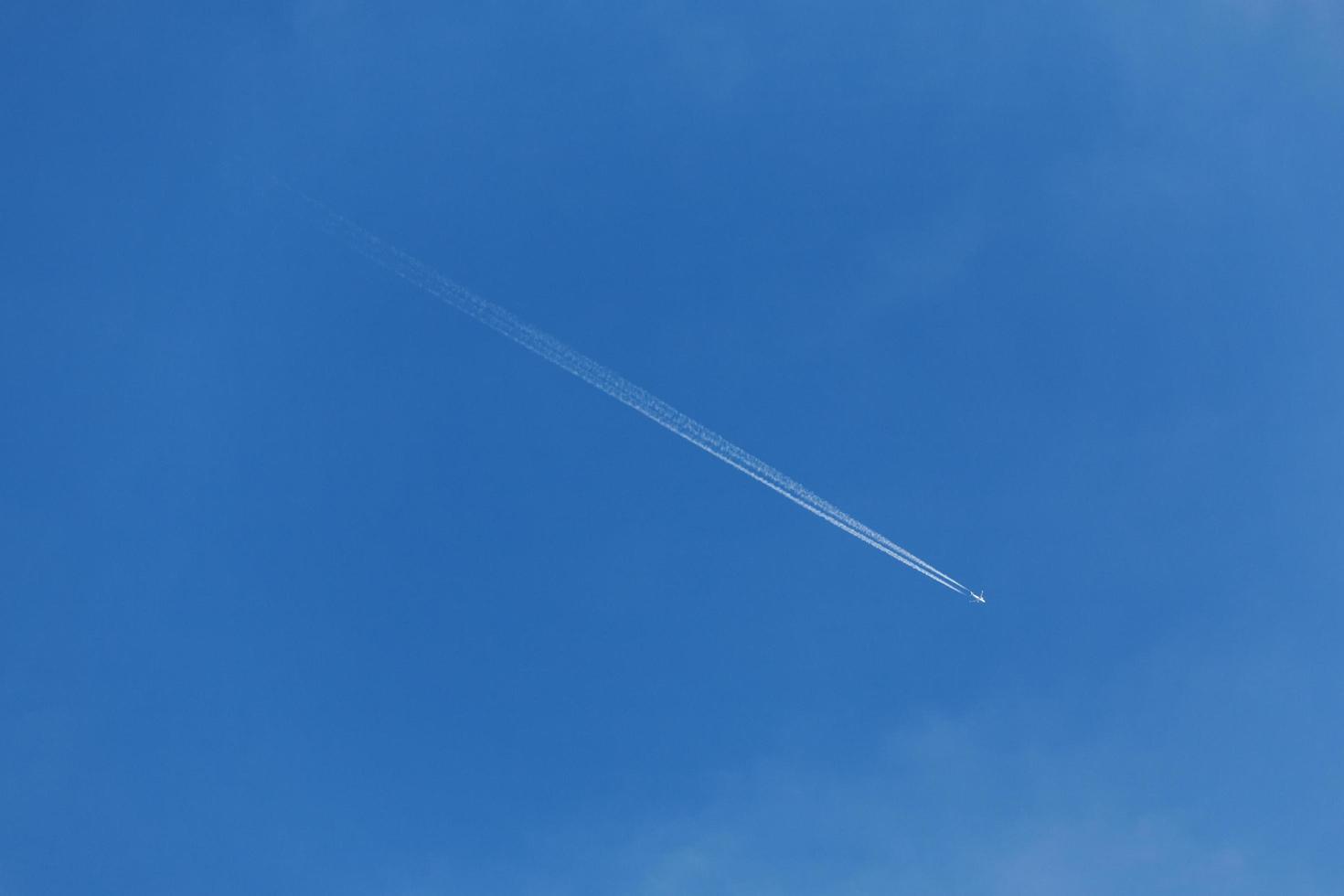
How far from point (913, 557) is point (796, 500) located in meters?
10.8

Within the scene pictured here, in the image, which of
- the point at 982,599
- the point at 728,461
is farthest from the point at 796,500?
the point at 982,599

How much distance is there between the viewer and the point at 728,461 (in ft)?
226

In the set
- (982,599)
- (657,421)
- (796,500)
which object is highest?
(657,421)

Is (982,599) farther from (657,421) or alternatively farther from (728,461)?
(657,421)

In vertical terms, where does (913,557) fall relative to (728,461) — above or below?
below

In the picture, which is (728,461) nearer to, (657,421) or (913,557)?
(657,421)

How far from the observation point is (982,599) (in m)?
67.1

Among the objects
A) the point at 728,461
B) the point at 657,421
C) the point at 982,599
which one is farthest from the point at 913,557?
the point at 657,421

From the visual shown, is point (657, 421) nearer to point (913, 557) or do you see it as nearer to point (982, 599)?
point (913, 557)

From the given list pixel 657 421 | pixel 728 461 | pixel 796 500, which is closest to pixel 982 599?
pixel 796 500

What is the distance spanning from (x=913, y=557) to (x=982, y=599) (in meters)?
6.63

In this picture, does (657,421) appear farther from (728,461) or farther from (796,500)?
(796,500)

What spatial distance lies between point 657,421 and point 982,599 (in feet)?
102

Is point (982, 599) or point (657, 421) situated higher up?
point (657, 421)
